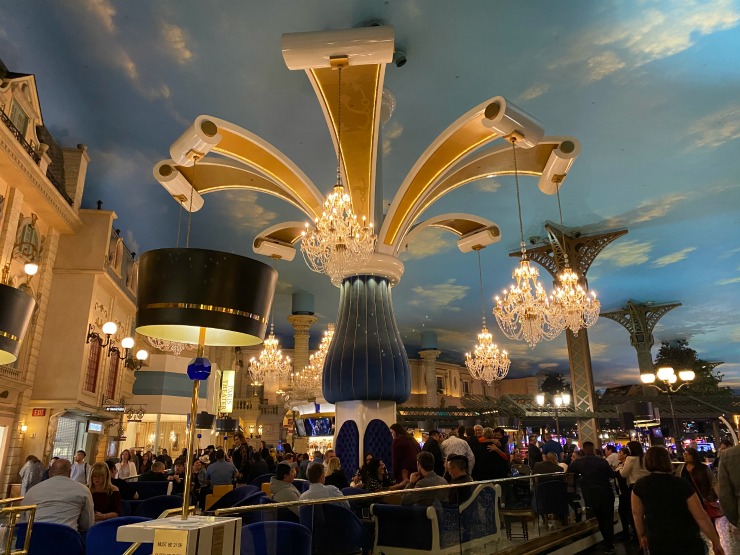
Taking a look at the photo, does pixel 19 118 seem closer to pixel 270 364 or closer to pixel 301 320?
pixel 270 364

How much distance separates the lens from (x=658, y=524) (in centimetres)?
323

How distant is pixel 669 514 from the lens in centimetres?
321

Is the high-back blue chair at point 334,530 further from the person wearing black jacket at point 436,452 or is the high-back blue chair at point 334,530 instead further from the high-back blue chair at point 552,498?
the person wearing black jacket at point 436,452

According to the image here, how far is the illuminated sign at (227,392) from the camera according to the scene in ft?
80.2

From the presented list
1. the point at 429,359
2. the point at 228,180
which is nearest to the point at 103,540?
the point at 228,180

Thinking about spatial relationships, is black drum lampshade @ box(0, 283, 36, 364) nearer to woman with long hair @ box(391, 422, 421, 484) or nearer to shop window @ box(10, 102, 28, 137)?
woman with long hair @ box(391, 422, 421, 484)

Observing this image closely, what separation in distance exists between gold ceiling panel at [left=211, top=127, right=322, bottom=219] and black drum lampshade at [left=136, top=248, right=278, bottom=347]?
614cm

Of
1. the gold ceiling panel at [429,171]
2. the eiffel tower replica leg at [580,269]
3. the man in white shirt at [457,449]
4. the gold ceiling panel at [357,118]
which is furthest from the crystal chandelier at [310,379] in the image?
the man in white shirt at [457,449]

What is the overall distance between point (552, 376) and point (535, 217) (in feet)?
94.9

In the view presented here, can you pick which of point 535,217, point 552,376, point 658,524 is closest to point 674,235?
point 535,217

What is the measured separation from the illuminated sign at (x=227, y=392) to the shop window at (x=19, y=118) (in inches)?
638

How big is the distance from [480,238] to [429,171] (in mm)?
2154

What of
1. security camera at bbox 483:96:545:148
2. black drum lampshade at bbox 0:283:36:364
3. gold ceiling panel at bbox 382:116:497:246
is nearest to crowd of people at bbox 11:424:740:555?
black drum lampshade at bbox 0:283:36:364

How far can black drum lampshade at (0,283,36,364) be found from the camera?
12.6ft
